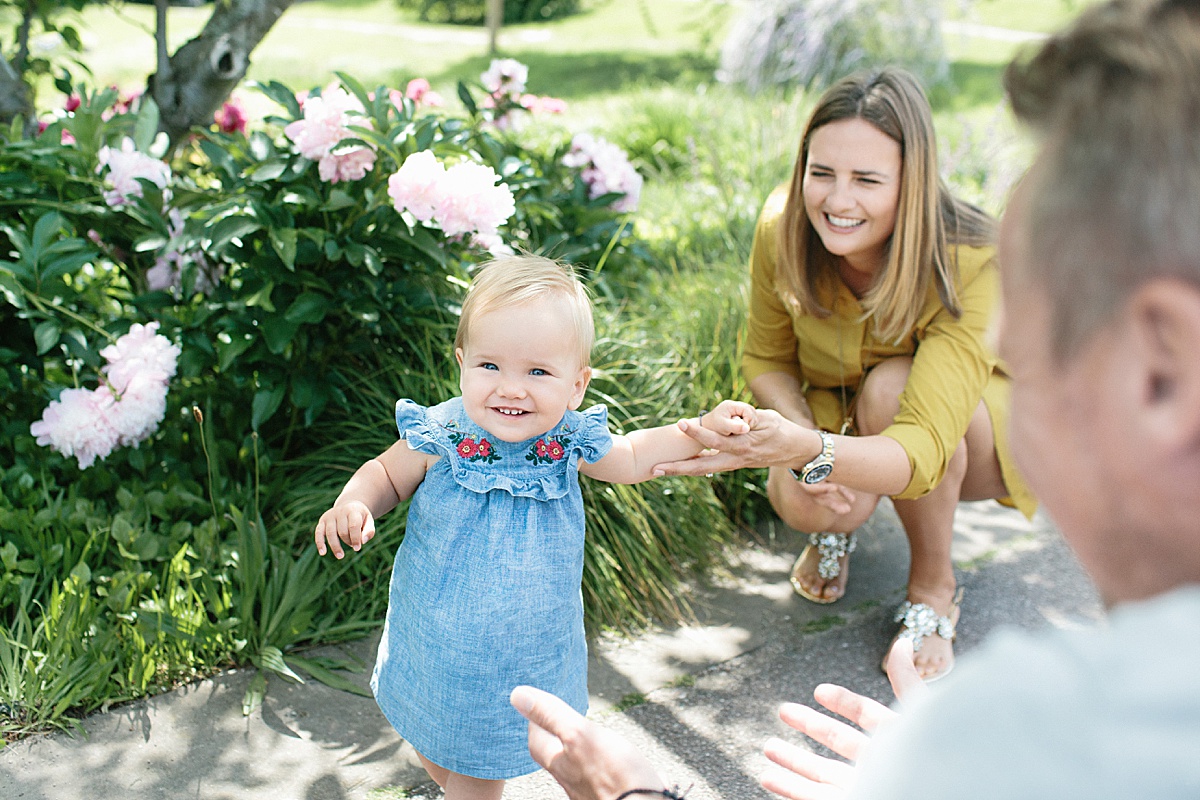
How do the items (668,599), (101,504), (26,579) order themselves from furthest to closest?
(668,599) → (101,504) → (26,579)

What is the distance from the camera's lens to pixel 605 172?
12.3 ft

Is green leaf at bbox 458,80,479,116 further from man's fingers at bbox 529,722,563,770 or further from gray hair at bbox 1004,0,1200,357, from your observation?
gray hair at bbox 1004,0,1200,357

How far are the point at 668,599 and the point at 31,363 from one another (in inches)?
72.0

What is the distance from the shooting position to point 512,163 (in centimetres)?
335

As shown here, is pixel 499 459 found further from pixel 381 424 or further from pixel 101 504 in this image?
pixel 101 504

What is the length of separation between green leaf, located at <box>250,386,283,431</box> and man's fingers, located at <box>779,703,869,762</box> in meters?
1.76

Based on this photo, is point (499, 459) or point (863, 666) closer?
point (499, 459)

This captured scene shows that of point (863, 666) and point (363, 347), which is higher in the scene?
point (363, 347)

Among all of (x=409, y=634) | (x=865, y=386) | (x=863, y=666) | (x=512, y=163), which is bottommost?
(x=863, y=666)

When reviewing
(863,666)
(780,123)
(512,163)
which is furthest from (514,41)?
(863,666)

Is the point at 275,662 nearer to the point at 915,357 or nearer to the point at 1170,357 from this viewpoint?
the point at 915,357

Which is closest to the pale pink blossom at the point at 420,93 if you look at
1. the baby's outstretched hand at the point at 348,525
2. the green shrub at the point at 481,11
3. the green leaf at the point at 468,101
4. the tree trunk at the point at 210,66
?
the green leaf at the point at 468,101

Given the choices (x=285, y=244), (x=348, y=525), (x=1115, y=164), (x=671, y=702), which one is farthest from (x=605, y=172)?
(x=1115, y=164)

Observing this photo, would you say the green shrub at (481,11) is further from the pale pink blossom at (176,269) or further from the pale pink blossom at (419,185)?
the pale pink blossom at (419,185)
